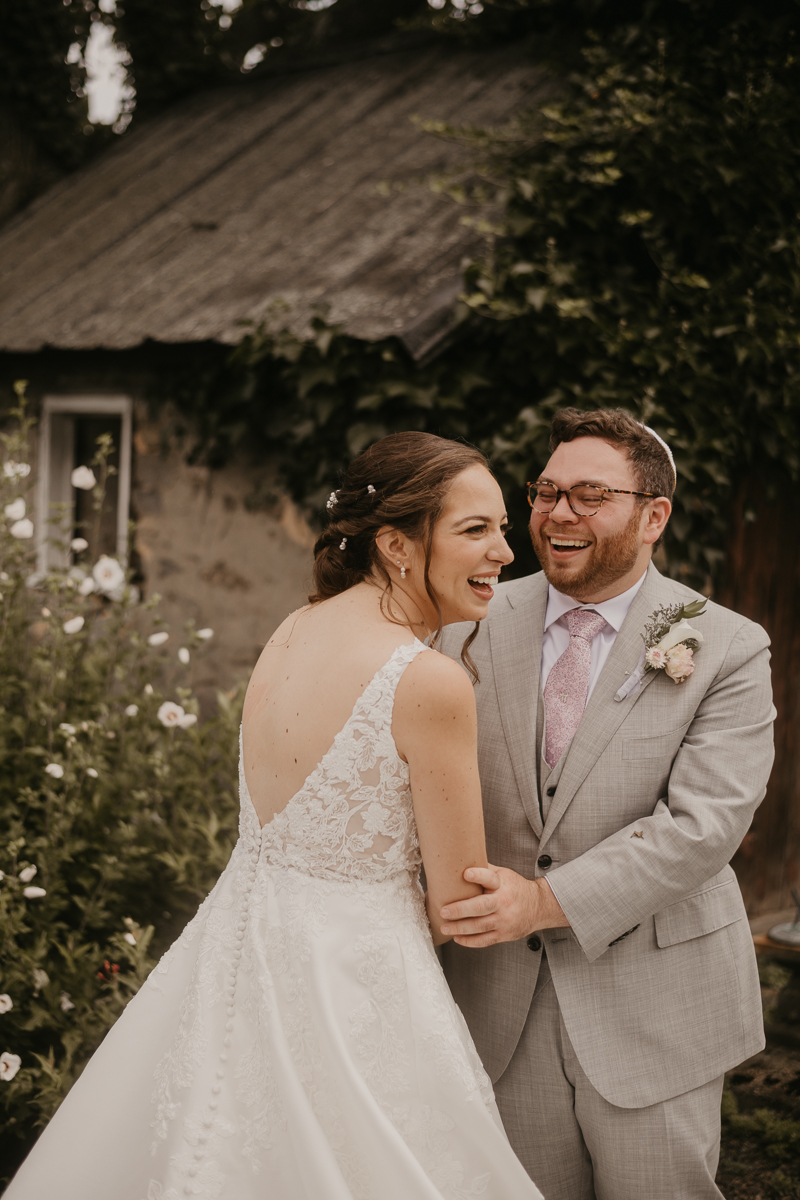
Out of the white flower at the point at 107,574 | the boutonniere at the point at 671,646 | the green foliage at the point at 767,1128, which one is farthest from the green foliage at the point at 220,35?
the green foliage at the point at 767,1128

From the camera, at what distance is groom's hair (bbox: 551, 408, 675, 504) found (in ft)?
7.78

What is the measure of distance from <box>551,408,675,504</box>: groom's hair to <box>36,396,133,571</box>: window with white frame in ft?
13.2

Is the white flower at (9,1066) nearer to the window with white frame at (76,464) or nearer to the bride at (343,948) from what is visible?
the bride at (343,948)

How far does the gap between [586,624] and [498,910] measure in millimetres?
738

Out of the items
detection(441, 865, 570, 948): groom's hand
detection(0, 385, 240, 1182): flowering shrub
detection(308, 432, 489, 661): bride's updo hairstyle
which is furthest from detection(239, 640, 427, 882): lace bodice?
detection(0, 385, 240, 1182): flowering shrub

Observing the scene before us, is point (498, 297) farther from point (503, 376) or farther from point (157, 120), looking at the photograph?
point (157, 120)

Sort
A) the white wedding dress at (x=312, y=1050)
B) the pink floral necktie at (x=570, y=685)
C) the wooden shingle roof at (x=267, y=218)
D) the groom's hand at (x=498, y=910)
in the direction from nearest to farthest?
the white wedding dress at (x=312, y=1050), the groom's hand at (x=498, y=910), the pink floral necktie at (x=570, y=685), the wooden shingle roof at (x=267, y=218)

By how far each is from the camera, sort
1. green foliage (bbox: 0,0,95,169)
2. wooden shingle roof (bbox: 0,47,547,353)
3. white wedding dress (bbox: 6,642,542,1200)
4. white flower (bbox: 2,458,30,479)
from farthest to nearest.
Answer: green foliage (bbox: 0,0,95,169)
wooden shingle roof (bbox: 0,47,547,353)
white flower (bbox: 2,458,30,479)
white wedding dress (bbox: 6,642,542,1200)

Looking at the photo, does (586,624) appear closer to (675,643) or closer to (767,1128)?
(675,643)

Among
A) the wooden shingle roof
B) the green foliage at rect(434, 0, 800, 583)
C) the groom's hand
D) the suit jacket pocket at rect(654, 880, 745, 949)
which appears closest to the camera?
the groom's hand

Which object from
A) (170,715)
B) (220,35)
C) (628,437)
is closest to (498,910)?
(628,437)

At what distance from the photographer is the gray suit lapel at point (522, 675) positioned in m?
2.25

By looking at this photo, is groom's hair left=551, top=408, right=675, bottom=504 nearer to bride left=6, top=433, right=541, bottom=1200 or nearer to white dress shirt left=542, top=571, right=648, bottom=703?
white dress shirt left=542, top=571, right=648, bottom=703

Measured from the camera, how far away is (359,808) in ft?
6.45
